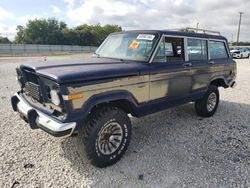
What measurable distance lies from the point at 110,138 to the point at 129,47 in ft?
5.74

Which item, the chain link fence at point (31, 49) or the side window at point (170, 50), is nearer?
the side window at point (170, 50)

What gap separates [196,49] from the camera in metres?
5.18

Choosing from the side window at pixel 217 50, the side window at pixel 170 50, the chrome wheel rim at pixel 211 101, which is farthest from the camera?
the chrome wheel rim at pixel 211 101

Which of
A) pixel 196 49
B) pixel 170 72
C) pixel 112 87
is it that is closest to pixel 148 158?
pixel 112 87

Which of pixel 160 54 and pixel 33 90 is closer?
pixel 33 90

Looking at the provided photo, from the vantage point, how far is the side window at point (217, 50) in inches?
222

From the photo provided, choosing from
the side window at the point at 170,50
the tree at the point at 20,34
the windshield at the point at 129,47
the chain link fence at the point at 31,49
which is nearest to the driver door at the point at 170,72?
the side window at the point at 170,50

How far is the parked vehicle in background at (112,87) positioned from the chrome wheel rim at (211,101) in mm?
666

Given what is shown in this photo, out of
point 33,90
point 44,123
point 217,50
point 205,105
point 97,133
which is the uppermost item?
point 217,50

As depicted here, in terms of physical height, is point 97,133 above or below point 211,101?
above

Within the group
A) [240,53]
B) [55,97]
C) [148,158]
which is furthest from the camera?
[240,53]

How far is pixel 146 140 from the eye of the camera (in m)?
4.49

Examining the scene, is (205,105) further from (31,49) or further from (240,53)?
(31,49)

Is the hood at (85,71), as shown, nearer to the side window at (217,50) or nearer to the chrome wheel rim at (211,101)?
the side window at (217,50)
